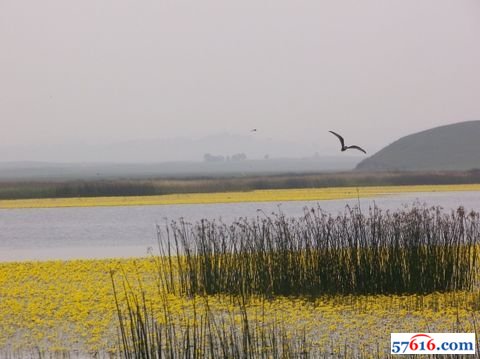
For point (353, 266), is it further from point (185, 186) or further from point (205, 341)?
point (185, 186)

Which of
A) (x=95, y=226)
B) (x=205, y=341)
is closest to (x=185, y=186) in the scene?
(x=95, y=226)

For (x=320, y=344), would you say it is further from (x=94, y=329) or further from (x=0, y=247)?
(x=0, y=247)

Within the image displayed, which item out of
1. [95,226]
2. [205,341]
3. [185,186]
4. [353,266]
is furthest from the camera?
[185,186]

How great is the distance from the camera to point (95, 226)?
31.8 metres

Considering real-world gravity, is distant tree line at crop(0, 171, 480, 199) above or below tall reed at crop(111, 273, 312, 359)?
above

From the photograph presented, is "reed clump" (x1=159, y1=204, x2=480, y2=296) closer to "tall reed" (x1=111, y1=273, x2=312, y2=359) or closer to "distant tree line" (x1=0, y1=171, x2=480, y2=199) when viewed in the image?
"tall reed" (x1=111, y1=273, x2=312, y2=359)

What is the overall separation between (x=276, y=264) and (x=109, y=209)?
2920 centimetres

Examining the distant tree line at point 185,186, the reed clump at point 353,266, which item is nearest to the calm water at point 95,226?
the reed clump at point 353,266

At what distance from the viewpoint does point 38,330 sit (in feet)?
37.3

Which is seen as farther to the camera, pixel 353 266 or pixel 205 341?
pixel 353 266

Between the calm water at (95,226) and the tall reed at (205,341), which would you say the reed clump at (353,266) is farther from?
the calm water at (95,226)

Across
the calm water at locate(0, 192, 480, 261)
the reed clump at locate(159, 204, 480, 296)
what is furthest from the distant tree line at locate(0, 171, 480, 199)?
the reed clump at locate(159, 204, 480, 296)

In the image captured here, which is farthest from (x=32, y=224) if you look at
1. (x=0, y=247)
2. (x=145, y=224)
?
(x=0, y=247)

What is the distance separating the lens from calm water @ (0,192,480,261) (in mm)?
22766
